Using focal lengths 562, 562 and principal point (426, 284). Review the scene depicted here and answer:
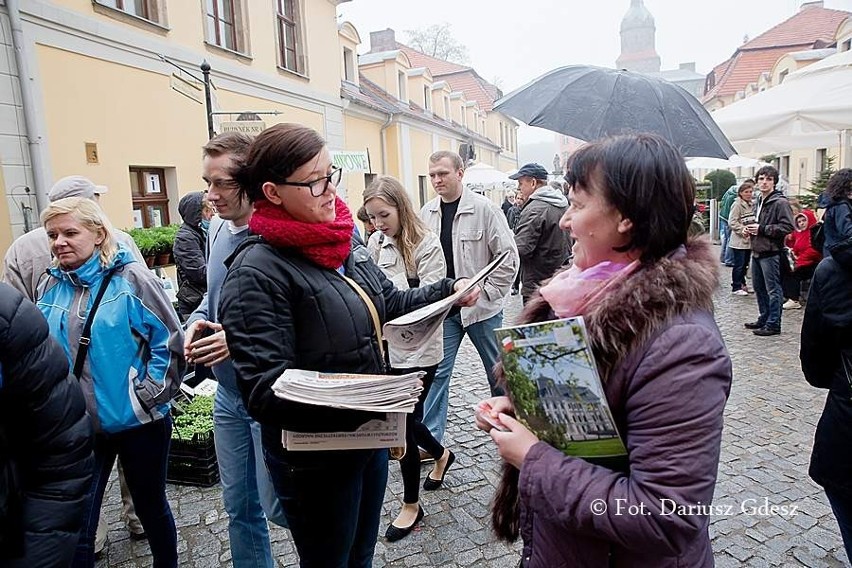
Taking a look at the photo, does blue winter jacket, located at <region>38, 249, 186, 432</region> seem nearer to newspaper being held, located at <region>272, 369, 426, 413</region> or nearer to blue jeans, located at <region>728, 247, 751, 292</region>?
newspaper being held, located at <region>272, 369, 426, 413</region>

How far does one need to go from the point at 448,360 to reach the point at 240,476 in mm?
1764

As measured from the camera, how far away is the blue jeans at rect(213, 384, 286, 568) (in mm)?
2422

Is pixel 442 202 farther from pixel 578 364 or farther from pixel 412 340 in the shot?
pixel 578 364

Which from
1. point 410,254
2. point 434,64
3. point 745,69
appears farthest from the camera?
point 434,64

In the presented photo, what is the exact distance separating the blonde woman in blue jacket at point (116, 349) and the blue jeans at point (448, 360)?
1733 millimetres

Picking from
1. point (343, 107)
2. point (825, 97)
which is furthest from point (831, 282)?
point (343, 107)

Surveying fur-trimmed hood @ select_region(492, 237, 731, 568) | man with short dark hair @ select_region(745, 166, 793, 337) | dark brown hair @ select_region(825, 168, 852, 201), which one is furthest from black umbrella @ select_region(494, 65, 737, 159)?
man with short dark hair @ select_region(745, 166, 793, 337)

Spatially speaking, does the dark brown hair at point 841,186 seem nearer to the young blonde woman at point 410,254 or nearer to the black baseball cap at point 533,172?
the black baseball cap at point 533,172

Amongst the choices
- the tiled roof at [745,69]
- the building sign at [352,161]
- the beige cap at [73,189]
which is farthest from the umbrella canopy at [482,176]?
the tiled roof at [745,69]

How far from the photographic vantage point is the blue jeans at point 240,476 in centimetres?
242

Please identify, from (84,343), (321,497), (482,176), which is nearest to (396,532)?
(321,497)

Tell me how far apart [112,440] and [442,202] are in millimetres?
2553

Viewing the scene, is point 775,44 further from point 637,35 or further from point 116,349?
point 637,35

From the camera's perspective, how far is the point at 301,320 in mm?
1727
